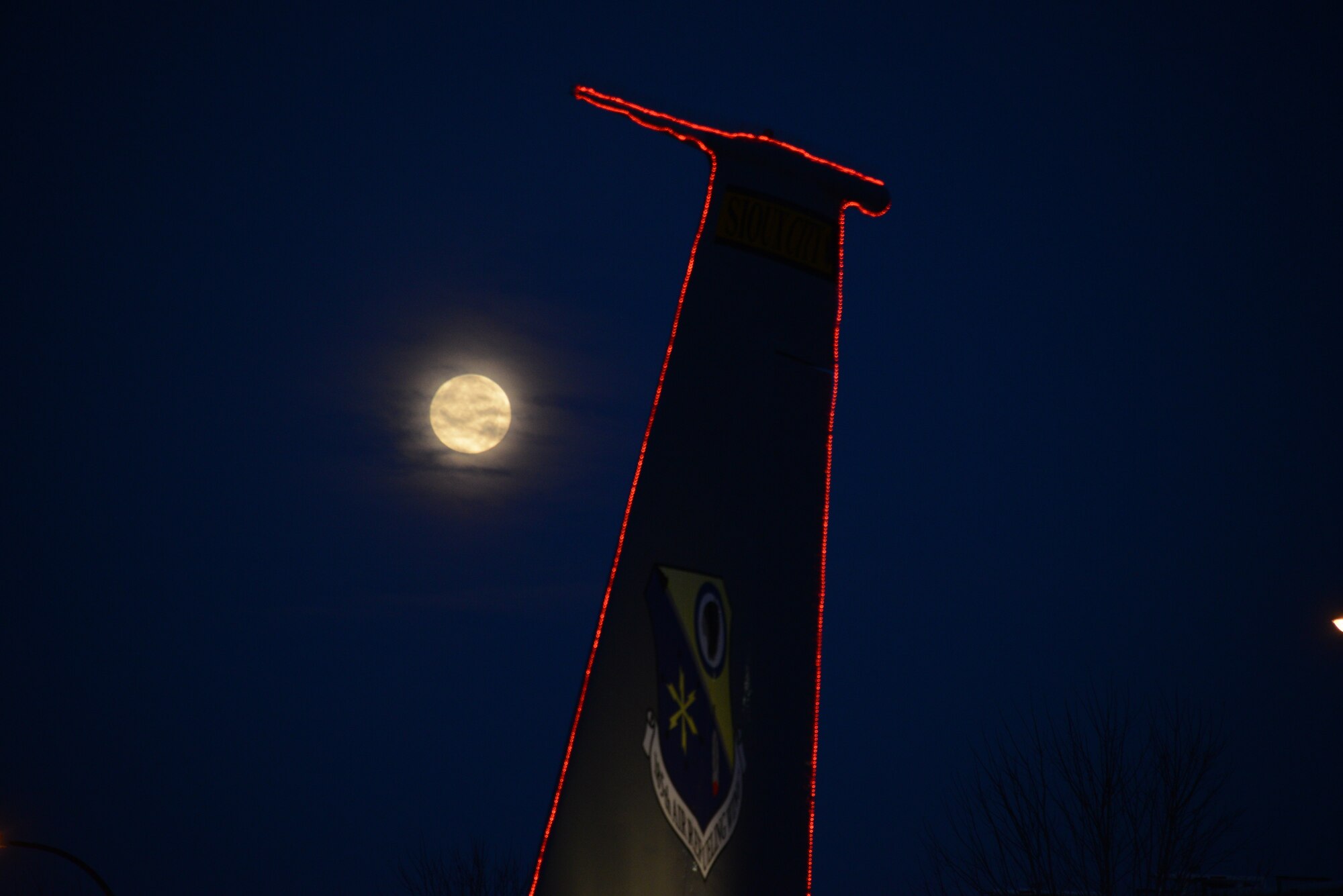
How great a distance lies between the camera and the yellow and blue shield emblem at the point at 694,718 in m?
4.37

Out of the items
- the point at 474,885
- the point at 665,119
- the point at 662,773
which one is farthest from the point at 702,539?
the point at 474,885

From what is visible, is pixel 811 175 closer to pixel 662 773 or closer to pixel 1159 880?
pixel 662 773

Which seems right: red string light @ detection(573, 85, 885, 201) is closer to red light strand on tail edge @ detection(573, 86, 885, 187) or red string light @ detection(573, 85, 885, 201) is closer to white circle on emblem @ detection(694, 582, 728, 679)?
red light strand on tail edge @ detection(573, 86, 885, 187)

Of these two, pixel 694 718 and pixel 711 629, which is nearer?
pixel 694 718

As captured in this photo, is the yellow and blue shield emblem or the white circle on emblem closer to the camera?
the yellow and blue shield emblem

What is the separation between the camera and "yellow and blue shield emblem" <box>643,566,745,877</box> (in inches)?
172

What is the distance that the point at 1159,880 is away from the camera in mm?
14508

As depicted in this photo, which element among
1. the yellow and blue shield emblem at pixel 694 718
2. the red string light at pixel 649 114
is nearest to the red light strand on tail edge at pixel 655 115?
the red string light at pixel 649 114

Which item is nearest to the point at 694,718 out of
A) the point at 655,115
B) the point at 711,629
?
the point at 711,629

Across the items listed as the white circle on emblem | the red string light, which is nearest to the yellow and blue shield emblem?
the white circle on emblem

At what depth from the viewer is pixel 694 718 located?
4.51 meters

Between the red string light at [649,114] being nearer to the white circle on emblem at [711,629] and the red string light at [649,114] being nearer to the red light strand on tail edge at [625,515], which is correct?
the red light strand on tail edge at [625,515]

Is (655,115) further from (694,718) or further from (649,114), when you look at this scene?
(694,718)

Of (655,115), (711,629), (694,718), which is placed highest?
(655,115)
